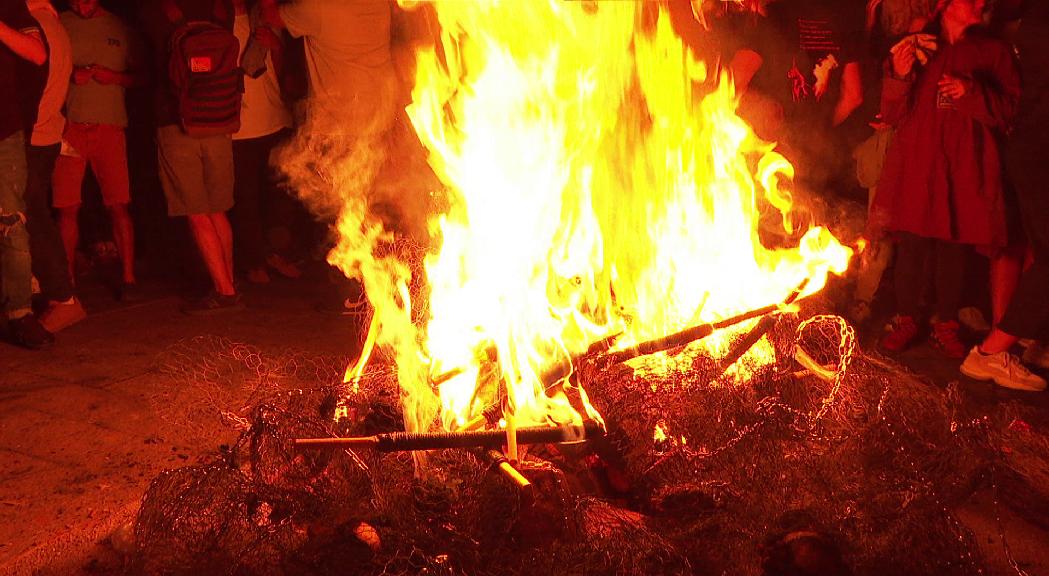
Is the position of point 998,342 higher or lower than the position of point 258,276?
higher

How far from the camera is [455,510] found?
146 inches

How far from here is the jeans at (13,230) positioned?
6262 mm

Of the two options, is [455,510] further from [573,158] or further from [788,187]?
[788,187]

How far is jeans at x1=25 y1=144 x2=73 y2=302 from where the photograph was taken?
6.60 metres

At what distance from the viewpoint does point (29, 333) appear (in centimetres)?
645

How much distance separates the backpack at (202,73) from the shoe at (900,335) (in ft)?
18.2

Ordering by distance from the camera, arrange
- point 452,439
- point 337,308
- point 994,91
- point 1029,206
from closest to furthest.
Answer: point 452,439, point 1029,206, point 994,91, point 337,308

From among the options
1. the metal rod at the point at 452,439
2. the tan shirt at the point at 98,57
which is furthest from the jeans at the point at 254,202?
the metal rod at the point at 452,439

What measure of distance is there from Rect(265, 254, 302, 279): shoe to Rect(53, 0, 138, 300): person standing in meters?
1.41

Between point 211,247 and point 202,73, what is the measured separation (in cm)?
150

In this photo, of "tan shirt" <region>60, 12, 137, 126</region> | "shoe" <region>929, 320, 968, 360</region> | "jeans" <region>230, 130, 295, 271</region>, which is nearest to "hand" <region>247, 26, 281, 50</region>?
"jeans" <region>230, 130, 295, 271</region>

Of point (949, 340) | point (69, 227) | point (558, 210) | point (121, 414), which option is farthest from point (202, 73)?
point (949, 340)

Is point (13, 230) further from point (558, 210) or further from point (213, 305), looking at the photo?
point (558, 210)

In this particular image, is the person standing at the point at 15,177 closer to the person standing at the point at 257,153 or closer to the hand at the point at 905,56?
the person standing at the point at 257,153
